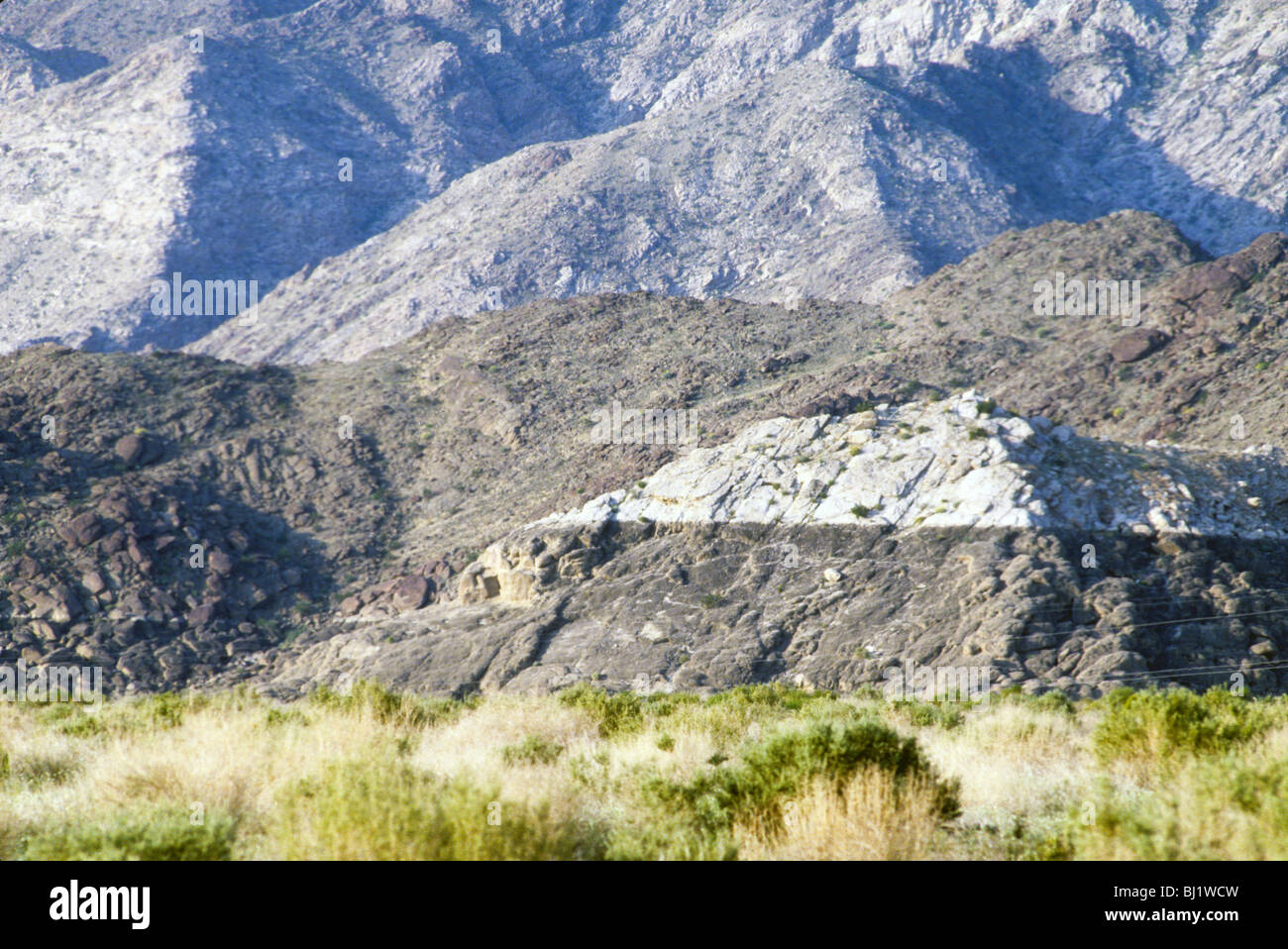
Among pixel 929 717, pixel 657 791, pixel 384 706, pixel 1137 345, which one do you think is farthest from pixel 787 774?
pixel 1137 345

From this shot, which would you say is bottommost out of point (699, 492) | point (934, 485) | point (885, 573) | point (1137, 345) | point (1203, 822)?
point (1203, 822)

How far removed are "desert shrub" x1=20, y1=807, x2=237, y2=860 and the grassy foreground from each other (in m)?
0.01

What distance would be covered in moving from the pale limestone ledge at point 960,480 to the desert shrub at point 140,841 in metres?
26.6

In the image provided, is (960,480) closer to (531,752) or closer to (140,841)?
(531,752)

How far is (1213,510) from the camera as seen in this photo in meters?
28.5

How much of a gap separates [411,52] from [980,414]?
16968cm

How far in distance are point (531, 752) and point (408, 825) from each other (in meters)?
3.61

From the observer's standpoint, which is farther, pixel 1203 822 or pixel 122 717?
pixel 122 717

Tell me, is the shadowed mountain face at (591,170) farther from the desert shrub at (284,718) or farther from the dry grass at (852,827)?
the dry grass at (852,827)

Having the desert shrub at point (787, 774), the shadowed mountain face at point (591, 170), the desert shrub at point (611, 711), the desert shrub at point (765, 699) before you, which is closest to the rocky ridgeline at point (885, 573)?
the desert shrub at point (765, 699)

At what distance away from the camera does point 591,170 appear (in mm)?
120062

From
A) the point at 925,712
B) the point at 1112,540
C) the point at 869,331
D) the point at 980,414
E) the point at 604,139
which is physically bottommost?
the point at 925,712
